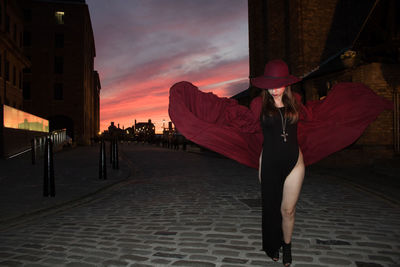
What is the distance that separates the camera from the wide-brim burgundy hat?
3027 mm

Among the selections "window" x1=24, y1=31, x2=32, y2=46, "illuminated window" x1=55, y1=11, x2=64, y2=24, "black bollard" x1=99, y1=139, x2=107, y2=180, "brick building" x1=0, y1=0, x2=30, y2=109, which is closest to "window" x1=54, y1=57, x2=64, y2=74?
"window" x1=24, y1=31, x2=32, y2=46

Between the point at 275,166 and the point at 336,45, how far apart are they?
22459mm

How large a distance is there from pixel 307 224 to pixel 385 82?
39.3ft

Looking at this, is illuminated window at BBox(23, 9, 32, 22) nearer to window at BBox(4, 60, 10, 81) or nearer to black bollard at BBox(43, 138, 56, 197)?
window at BBox(4, 60, 10, 81)

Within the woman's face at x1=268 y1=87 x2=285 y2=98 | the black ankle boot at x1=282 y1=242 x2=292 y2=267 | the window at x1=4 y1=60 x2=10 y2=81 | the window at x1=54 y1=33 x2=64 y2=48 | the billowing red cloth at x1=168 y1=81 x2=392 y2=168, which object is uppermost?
the window at x1=54 y1=33 x2=64 y2=48

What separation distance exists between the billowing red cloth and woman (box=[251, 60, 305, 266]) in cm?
17

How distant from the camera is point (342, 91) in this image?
3.51 m

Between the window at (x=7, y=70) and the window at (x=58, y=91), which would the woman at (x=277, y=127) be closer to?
the window at (x=7, y=70)

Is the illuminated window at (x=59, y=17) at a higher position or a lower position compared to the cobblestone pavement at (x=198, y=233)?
higher

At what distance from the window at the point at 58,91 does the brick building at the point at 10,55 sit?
12.2m

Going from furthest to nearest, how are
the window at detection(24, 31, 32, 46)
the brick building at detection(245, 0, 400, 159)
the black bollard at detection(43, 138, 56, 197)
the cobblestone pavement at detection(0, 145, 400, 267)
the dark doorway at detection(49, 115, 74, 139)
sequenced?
1. the dark doorway at detection(49, 115, 74, 139)
2. the window at detection(24, 31, 32, 46)
3. the brick building at detection(245, 0, 400, 159)
4. the black bollard at detection(43, 138, 56, 197)
5. the cobblestone pavement at detection(0, 145, 400, 267)

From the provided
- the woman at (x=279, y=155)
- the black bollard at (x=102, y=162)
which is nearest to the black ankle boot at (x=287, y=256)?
the woman at (x=279, y=155)

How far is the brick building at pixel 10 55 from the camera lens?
28.0 meters

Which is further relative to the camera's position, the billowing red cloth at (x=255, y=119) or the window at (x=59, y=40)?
the window at (x=59, y=40)
